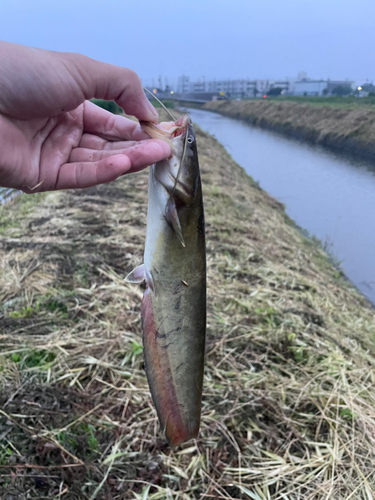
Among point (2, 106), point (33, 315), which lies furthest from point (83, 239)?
point (2, 106)

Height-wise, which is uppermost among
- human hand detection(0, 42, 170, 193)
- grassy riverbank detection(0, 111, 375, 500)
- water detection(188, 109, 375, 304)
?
human hand detection(0, 42, 170, 193)

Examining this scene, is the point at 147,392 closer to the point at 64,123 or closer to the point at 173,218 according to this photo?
the point at 173,218

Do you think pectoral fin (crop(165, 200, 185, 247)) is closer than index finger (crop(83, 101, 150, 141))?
Yes

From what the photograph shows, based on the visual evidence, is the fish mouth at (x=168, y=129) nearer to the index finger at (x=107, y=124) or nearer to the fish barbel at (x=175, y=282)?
the fish barbel at (x=175, y=282)

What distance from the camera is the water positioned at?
938 cm

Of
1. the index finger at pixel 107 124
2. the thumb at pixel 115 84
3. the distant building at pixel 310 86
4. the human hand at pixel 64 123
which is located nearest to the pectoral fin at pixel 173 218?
the human hand at pixel 64 123

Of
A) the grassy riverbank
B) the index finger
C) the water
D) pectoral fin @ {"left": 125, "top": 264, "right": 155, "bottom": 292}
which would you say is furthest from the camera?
the water

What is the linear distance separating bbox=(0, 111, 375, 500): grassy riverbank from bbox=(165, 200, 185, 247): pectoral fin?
1699mm

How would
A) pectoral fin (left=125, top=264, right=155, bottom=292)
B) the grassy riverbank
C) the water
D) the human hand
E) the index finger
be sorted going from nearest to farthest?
the human hand, pectoral fin (left=125, top=264, right=155, bottom=292), the index finger, the grassy riverbank, the water

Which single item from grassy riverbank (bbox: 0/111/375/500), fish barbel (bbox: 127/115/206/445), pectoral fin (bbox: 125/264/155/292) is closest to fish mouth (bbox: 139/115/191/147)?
fish barbel (bbox: 127/115/206/445)

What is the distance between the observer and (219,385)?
318 centimetres

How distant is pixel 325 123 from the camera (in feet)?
84.7

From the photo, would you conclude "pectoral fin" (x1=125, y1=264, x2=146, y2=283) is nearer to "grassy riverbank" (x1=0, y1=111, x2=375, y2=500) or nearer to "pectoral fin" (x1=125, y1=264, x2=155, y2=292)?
"pectoral fin" (x1=125, y1=264, x2=155, y2=292)

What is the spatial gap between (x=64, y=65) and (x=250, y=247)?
A: 4797 mm
